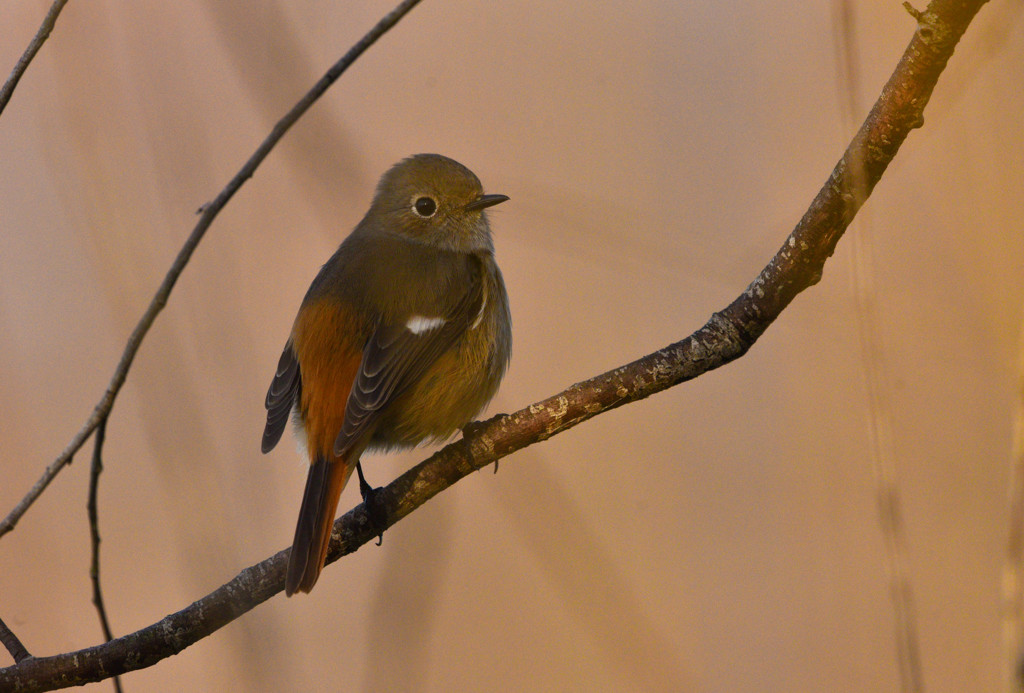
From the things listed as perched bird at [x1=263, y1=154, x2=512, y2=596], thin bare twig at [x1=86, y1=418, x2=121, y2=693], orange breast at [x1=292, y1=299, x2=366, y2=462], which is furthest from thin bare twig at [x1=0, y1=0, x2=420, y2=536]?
orange breast at [x1=292, y1=299, x2=366, y2=462]

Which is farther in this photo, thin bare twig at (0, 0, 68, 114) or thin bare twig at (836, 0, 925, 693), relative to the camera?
thin bare twig at (0, 0, 68, 114)

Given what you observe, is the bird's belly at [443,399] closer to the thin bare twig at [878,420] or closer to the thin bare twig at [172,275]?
the thin bare twig at [172,275]

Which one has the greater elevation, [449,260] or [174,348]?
[449,260]

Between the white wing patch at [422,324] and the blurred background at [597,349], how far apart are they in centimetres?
41

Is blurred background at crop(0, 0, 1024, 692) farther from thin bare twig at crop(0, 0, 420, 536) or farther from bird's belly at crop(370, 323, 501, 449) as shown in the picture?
thin bare twig at crop(0, 0, 420, 536)

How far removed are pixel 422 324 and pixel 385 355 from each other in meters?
0.19

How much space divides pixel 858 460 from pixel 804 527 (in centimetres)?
34

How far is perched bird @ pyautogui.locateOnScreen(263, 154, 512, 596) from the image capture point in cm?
267

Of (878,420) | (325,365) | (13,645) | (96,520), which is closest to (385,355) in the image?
(325,365)

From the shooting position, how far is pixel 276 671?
188 cm

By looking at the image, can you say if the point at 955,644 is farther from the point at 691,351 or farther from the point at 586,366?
the point at 691,351

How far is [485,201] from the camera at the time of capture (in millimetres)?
3506

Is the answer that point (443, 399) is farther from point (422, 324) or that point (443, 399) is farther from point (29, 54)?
point (29, 54)

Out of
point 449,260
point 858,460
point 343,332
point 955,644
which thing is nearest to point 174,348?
point 343,332
